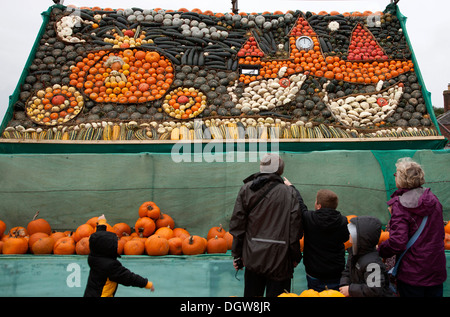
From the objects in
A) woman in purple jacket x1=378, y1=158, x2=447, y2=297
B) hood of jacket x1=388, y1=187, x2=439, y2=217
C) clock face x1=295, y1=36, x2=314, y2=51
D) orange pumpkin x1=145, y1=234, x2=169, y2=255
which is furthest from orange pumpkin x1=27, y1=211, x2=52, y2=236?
clock face x1=295, y1=36, x2=314, y2=51

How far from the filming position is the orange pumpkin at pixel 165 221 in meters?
4.60

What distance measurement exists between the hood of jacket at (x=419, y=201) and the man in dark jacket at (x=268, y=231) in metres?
0.75

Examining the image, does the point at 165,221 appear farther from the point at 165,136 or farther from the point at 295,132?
the point at 295,132

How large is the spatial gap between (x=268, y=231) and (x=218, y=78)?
5637 mm

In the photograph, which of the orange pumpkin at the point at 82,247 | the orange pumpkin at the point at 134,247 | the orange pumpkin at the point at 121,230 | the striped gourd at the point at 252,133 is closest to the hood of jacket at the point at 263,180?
the orange pumpkin at the point at 134,247

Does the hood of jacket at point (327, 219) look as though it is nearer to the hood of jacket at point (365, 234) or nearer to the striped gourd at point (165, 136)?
the hood of jacket at point (365, 234)

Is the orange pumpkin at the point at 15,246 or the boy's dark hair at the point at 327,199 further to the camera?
the orange pumpkin at the point at 15,246

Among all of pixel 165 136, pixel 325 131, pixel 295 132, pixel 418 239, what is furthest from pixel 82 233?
pixel 325 131

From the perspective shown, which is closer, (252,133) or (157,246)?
(157,246)

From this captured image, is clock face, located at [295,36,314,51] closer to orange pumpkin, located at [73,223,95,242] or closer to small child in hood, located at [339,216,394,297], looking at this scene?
orange pumpkin, located at [73,223,95,242]

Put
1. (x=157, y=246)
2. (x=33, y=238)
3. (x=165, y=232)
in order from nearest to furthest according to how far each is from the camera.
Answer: (x=157, y=246) < (x=33, y=238) < (x=165, y=232)

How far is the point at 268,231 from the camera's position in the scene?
2.78 meters

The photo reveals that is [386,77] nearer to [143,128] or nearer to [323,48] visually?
[323,48]
